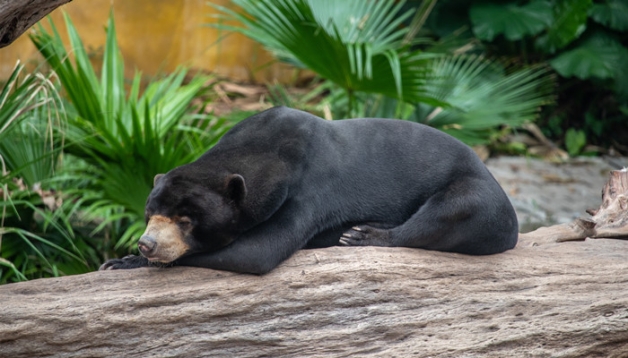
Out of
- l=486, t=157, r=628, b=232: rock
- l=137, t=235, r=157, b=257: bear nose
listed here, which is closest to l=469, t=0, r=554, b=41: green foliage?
l=486, t=157, r=628, b=232: rock

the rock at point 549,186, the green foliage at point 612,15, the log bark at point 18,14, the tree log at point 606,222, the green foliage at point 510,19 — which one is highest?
the log bark at point 18,14

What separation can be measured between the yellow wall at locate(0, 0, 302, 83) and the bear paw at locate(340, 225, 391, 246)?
560cm

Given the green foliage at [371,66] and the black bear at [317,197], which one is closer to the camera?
the black bear at [317,197]

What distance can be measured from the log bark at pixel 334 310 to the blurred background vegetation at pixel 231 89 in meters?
0.90

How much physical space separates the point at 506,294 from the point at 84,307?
1962mm

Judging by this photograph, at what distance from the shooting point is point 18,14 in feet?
9.49

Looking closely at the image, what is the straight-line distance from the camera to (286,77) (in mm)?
10000

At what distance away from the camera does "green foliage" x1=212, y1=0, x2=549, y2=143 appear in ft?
17.6

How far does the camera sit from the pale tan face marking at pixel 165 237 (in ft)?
10.2

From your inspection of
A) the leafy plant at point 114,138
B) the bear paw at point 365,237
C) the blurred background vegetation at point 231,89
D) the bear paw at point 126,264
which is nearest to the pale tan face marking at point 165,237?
the bear paw at point 126,264

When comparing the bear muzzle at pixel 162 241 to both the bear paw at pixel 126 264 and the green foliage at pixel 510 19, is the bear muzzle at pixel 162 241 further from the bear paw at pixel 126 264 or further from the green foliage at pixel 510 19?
the green foliage at pixel 510 19

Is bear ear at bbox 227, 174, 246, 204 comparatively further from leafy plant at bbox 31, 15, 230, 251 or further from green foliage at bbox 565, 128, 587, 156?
green foliage at bbox 565, 128, 587, 156

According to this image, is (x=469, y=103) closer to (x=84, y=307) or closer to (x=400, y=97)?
(x=400, y=97)

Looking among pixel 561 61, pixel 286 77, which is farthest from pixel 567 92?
pixel 286 77
